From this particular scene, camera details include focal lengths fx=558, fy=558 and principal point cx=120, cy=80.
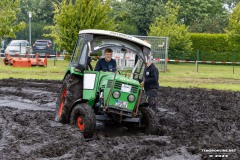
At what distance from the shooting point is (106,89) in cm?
1138

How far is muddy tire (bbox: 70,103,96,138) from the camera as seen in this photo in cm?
1088

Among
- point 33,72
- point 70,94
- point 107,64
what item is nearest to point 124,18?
point 33,72

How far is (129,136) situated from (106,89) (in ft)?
3.53

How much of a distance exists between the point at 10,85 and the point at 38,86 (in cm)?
109

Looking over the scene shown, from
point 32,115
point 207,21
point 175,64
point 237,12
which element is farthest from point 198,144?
point 207,21

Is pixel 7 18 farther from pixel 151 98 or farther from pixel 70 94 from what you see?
pixel 70 94

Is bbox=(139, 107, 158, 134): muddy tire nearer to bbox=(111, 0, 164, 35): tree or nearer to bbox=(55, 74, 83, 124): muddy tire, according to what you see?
bbox=(55, 74, 83, 124): muddy tire

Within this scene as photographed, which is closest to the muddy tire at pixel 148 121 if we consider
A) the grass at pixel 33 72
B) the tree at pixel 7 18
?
the grass at pixel 33 72

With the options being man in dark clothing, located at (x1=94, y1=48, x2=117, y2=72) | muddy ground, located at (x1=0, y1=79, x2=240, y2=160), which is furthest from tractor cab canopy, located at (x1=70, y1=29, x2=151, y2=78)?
muddy ground, located at (x1=0, y1=79, x2=240, y2=160)

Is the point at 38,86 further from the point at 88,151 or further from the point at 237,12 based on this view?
the point at 237,12

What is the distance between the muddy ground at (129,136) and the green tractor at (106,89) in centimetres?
31

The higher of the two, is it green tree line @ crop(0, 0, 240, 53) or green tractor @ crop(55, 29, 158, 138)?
green tree line @ crop(0, 0, 240, 53)

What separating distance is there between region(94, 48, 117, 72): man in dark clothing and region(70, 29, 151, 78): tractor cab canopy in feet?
0.52

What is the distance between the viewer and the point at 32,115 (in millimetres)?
13602
